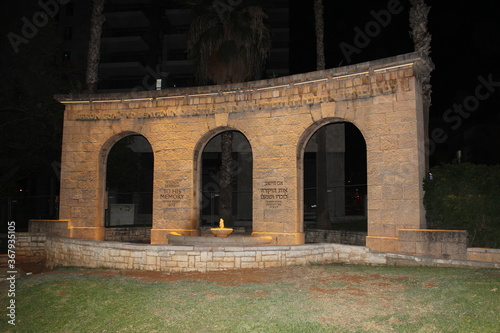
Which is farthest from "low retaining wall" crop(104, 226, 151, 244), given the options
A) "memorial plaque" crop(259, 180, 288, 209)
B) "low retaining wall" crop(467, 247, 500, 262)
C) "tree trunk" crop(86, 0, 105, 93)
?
"low retaining wall" crop(467, 247, 500, 262)

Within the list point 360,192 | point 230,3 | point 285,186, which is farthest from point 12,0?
point 360,192

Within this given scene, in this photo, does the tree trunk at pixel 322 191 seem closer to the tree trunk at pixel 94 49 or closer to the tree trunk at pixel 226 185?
the tree trunk at pixel 226 185

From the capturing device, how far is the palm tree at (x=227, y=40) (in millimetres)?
19406

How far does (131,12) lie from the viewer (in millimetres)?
42844

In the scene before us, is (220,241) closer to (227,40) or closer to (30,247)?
(30,247)

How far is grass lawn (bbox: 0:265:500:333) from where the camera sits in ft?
21.9

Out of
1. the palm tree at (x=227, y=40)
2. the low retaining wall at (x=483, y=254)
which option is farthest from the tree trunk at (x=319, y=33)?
the low retaining wall at (x=483, y=254)

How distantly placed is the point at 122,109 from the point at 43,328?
38.5ft

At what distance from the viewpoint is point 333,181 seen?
32469mm

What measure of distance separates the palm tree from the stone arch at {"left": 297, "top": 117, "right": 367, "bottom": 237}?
16.2 feet

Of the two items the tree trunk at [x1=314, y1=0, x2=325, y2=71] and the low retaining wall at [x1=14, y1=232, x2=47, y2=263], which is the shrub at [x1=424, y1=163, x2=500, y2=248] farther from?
the low retaining wall at [x1=14, y1=232, x2=47, y2=263]

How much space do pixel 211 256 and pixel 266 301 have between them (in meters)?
3.92

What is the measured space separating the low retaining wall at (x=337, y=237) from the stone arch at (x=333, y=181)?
1.84 metres

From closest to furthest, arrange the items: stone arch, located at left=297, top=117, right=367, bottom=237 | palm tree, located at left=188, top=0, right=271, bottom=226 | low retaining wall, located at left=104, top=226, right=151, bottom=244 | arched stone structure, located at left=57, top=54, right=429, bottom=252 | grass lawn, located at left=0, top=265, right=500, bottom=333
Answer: grass lawn, located at left=0, top=265, right=500, bottom=333 → arched stone structure, located at left=57, top=54, right=429, bottom=252 → stone arch, located at left=297, top=117, right=367, bottom=237 → palm tree, located at left=188, top=0, right=271, bottom=226 → low retaining wall, located at left=104, top=226, right=151, bottom=244
